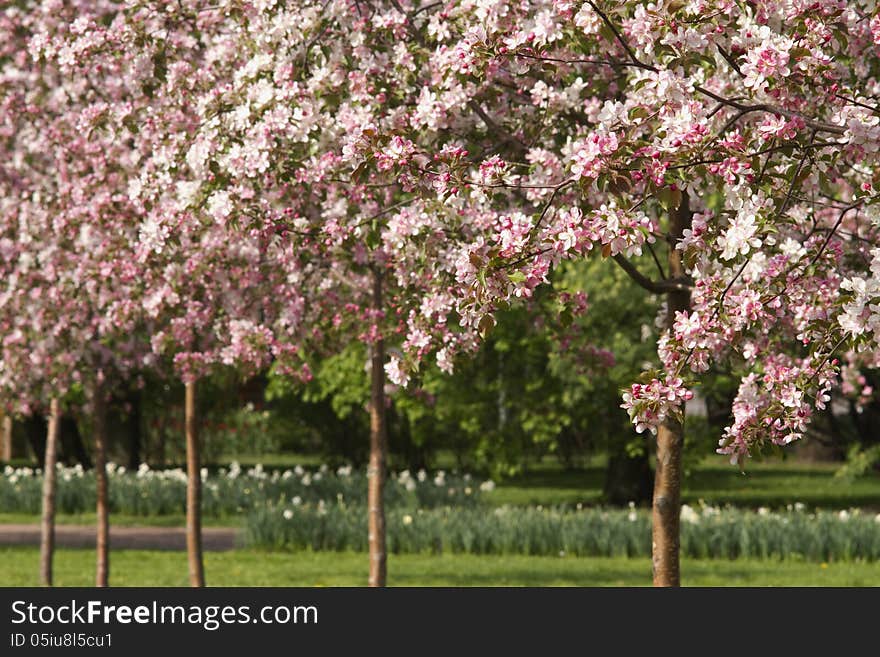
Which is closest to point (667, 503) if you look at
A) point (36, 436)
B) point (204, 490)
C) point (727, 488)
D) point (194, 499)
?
point (194, 499)

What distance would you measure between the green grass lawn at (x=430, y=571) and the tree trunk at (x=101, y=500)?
127 cm

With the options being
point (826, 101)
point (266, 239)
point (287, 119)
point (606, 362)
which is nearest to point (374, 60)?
point (287, 119)

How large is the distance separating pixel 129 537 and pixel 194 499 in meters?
8.07

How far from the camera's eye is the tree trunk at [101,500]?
40.8 feet

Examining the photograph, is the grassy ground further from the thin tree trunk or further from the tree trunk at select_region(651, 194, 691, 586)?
the tree trunk at select_region(651, 194, 691, 586)

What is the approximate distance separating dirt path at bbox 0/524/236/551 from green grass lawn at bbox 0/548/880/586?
143 centimetres

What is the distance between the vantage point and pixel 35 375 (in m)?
12.2

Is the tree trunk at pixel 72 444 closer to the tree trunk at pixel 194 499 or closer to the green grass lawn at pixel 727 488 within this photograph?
the green grass lawn at pixel 727 488

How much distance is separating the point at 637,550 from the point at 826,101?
11.0m

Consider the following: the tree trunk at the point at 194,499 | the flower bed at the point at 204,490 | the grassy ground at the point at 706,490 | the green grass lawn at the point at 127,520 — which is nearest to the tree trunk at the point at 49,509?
the tree trunk at the point at 194,499

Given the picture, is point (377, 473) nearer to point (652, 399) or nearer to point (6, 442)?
→ point (652, 399)

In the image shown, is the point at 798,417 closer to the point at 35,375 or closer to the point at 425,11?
the point at 425,11

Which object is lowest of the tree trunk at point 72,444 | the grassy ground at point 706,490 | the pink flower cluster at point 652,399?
the grassy ground at point 706,490

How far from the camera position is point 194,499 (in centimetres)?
1193
